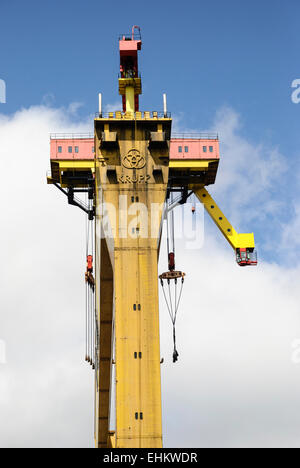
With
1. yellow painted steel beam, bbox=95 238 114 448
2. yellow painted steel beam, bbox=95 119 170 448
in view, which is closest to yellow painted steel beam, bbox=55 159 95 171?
yellow painted steel beam, bbox=95 238 114 448

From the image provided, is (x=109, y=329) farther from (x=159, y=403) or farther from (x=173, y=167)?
(x=159, y=403)

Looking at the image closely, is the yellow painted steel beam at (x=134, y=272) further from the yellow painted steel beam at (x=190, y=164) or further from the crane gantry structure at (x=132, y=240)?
the yellow painted steel beam at (x=190, y=164)

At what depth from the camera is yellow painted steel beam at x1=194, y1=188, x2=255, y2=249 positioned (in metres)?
86.7

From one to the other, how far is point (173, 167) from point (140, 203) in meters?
21.9

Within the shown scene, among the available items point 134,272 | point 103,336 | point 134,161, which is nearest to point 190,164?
point 103,336

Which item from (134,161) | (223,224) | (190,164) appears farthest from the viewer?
(223,224)

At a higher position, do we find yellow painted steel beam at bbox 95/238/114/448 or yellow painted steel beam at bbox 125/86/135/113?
yellow painted steel beam at bbox 125/86/135/113

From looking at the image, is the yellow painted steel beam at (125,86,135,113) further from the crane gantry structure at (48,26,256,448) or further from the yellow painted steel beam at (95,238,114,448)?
the yellow painted steel beam at (95,238,114,448)

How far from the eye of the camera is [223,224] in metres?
87.8

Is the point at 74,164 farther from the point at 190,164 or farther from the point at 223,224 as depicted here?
the point at 223,224

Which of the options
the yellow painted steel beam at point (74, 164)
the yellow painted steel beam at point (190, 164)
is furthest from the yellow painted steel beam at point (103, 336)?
the yellow painted steel beam at point (190, 164)

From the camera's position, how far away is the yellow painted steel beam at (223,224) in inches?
3413
